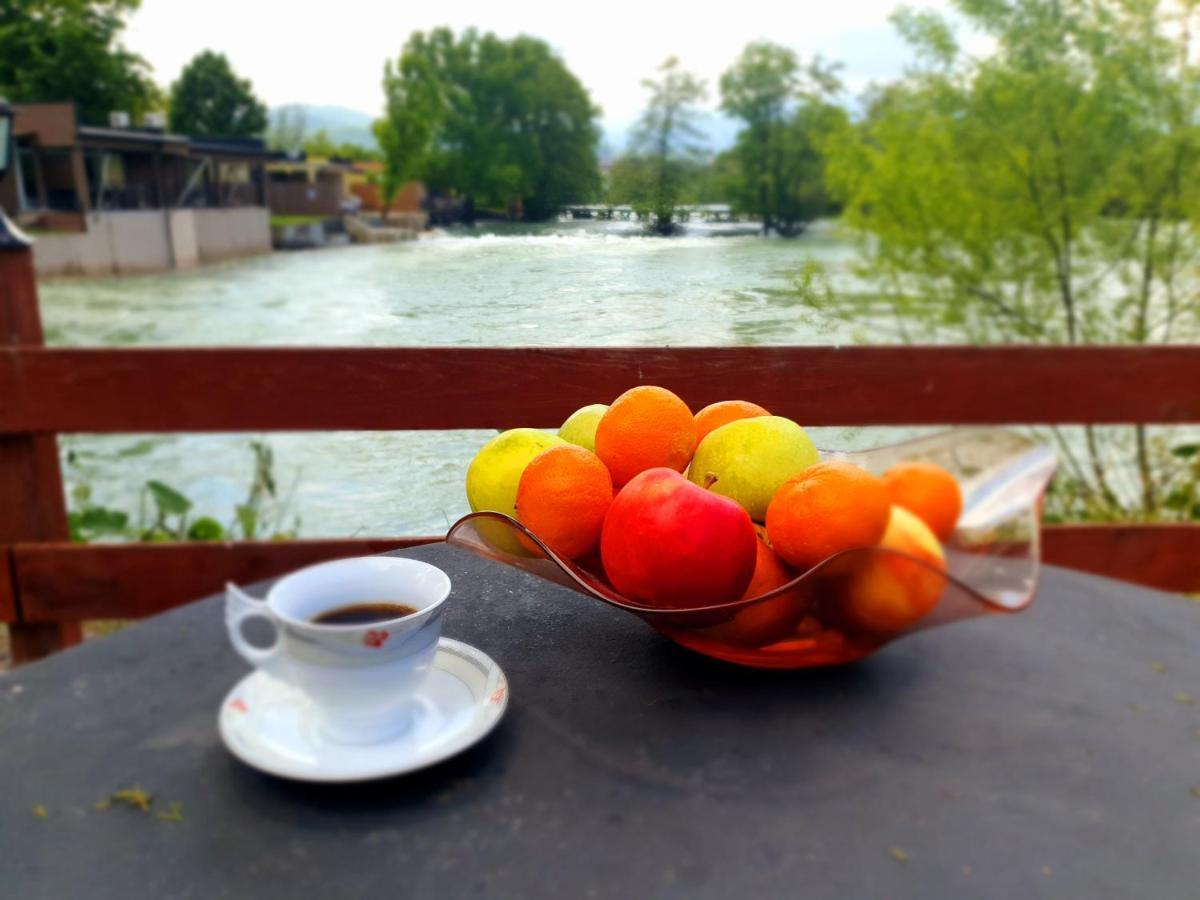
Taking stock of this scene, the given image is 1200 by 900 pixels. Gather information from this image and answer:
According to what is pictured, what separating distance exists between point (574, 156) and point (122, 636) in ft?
1.68

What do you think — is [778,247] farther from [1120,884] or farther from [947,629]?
[1120,884]

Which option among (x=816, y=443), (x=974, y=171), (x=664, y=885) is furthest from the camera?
(x=974, y=171)

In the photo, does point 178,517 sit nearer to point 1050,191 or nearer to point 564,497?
point 564,497

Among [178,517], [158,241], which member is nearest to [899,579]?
[178,517]

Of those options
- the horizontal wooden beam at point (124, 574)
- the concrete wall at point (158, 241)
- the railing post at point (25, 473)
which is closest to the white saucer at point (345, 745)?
the horizontal wooden beam at point (124, 574)

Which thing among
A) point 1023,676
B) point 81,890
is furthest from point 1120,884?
point 81,890

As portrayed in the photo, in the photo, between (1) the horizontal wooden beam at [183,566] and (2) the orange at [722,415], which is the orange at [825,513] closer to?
(2) the orange at [722,415]

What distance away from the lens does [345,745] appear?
466mm

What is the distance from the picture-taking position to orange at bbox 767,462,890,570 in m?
0.44

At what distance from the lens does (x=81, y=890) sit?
1.34ft

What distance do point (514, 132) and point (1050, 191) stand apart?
2.25m

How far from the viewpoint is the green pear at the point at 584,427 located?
0.61 m

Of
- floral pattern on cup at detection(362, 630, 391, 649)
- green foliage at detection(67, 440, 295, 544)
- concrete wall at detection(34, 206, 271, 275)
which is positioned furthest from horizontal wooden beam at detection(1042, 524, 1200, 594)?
concrete wall at detection(34, 206, 271, 275)

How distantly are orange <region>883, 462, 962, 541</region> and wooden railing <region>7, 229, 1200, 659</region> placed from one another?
283 mm
